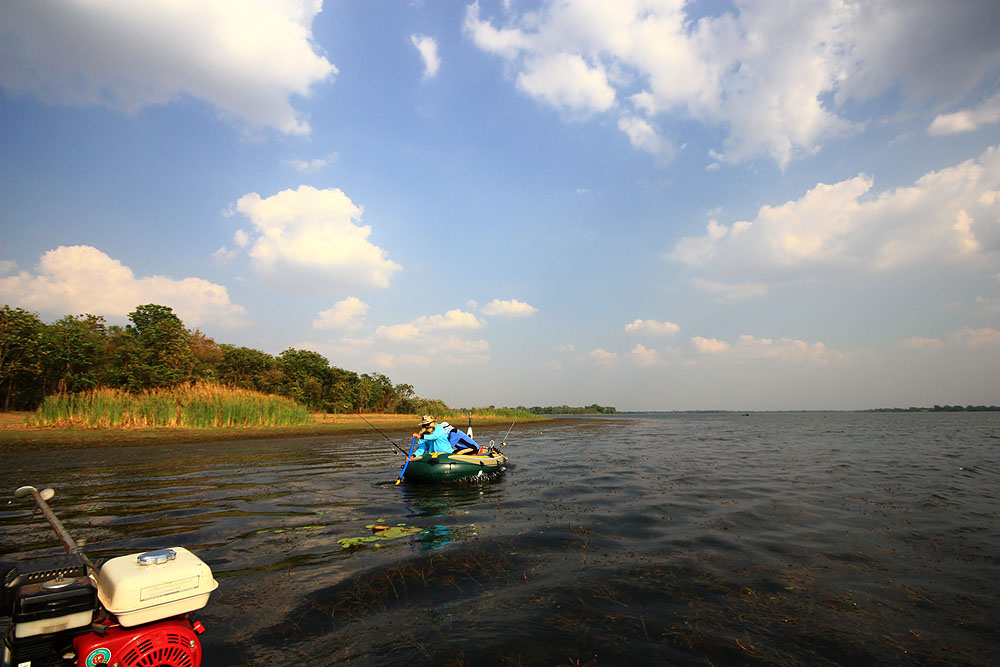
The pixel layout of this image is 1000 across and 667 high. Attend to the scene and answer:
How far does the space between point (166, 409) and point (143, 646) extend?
2841cm

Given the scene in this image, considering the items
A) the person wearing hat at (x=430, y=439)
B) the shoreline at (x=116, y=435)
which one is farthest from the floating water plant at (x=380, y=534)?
the shoreline at (x=116, y=435)

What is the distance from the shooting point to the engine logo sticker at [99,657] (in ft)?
10.4

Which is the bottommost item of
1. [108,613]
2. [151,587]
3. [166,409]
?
[108,613]

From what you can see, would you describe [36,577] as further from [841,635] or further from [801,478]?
[801,478]

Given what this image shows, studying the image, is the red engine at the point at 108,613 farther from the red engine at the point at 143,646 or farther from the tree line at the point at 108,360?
the tree line at the point at 108,360

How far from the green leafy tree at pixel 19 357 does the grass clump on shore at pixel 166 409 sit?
10.0 metres

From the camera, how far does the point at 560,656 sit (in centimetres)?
458

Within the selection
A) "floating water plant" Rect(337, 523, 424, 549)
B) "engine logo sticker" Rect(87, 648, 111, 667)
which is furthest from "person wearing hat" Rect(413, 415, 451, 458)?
"engine logo sticker" Rect(87, 648, 111, 667)

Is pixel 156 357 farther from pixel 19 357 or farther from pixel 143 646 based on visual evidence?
pixel 143 646

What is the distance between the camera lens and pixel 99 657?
320 centimetres

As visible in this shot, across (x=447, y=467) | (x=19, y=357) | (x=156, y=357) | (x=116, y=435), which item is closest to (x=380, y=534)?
(x=447, y=467)

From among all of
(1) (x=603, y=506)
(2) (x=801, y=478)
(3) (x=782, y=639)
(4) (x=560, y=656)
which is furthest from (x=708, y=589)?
(2) (x=801, y=478)

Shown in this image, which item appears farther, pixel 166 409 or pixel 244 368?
pixel 244 368

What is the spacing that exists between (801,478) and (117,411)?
106 feet
